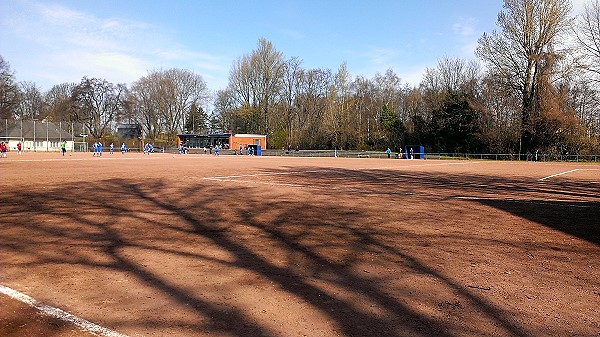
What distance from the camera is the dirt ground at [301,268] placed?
3938mm

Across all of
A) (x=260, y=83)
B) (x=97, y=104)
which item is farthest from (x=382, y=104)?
(x=97, y=104)

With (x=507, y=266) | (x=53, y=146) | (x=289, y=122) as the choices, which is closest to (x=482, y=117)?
(x=289, y=122)

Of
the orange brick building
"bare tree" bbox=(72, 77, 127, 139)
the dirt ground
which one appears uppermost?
"bare tree" bbox=(72, 77, 127, 139)

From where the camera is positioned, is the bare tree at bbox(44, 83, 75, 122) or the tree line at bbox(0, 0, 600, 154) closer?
the tree line at bbox(0, 0, 600, 154)

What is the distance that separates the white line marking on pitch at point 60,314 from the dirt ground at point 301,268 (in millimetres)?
76

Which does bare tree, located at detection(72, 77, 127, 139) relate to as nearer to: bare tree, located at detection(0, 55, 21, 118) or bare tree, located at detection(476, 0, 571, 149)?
bare tree, located at detection(0, 55, 21, 118)

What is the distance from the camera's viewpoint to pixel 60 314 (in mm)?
3998

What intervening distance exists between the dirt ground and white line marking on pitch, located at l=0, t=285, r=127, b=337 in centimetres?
8

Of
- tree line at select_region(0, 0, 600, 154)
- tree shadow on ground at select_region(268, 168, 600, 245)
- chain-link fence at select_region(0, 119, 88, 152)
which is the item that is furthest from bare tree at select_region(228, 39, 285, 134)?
tree shadow on ground at select_region(268, 168, 600, 245)

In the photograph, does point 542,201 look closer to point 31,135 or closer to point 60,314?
point 60,314

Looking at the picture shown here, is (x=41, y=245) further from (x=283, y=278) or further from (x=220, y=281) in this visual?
(x=283, y=278)

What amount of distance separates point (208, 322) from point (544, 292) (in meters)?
3.65

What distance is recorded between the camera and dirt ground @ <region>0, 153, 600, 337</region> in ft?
12.9

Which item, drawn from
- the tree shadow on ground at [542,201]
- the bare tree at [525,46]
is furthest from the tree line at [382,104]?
the tree shadow on ground at [542,201]
